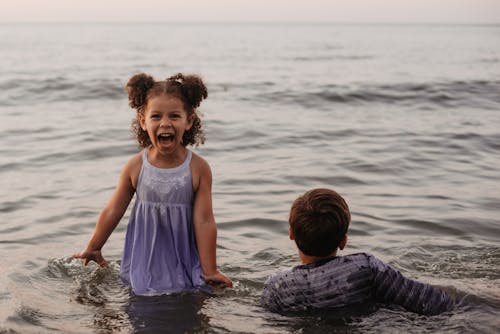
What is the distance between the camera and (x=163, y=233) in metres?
4.38

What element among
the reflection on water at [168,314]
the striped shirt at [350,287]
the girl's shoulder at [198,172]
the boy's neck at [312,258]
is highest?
the girl's shoulder at [198,172]

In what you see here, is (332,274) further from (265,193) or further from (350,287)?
(265,193)

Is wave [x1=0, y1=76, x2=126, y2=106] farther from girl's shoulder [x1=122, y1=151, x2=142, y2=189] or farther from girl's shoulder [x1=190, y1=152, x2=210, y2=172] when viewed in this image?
girl's shoulder [x1=190, y1=152, x2=210, y2=172]

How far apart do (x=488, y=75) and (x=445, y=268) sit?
17512mm

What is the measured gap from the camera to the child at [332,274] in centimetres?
367

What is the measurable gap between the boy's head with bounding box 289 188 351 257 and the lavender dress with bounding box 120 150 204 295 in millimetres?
940

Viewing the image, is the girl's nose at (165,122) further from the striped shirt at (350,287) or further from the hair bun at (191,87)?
the striped shirt at (350,287)

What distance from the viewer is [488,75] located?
2119 cm

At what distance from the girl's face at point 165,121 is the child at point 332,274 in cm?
97

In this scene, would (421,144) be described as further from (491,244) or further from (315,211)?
(315,211)

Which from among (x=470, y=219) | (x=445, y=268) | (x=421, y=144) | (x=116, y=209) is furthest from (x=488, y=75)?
(x=116, y=209)

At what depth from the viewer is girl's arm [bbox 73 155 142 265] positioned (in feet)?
14.5

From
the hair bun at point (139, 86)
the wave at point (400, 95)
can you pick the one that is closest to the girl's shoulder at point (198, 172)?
the hair bun at point (139, 86)

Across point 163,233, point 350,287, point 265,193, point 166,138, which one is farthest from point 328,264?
point 265,193
